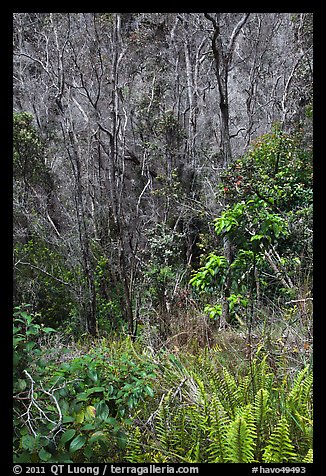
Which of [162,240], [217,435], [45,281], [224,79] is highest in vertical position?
[224,79]

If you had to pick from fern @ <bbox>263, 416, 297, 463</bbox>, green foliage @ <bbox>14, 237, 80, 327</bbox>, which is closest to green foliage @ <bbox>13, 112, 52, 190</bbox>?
green foliage @ <bbox>14, 237, 80, 327</bbox>

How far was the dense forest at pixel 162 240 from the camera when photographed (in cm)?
162

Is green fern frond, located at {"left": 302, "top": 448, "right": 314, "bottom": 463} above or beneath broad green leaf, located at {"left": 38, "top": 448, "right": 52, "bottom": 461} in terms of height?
beneath

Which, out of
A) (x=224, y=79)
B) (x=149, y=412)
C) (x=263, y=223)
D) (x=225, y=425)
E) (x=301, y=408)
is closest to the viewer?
(x=225, y=425)

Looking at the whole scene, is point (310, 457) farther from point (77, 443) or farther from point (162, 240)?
point (162, 240)

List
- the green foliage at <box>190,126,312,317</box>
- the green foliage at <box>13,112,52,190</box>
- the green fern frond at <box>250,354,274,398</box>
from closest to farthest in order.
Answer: the green fern frond at <box>250,354,274,398</box>
the green foliage at <box>190,126,312,317</box>
the green foliage at <box>13,112,52,190</box>

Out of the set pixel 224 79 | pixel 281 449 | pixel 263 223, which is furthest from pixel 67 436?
pixel 224 79

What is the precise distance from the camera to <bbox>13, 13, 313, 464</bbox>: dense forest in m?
1.62

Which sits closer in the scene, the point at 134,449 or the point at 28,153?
the point at 134,449

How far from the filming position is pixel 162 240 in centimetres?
429

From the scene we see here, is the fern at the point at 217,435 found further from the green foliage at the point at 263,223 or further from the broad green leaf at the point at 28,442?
the green foliage at the point at 263,223

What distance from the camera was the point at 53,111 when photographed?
4965mm

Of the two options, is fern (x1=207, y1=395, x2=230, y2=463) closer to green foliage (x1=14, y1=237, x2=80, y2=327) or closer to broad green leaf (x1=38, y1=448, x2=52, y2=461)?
broad green leaf (x1=38, y1=448, x2=52, y2=461)
